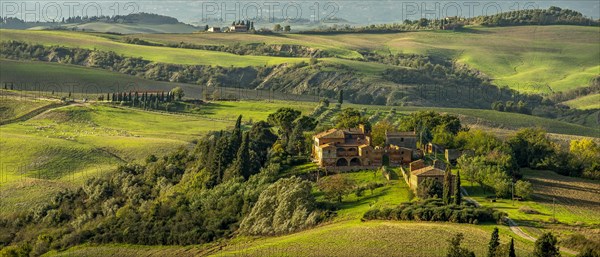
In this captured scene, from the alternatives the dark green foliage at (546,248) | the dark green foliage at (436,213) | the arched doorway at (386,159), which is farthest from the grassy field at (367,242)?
the arched doorway at (386,159)

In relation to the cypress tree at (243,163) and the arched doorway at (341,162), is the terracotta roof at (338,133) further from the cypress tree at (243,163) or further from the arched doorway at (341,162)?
the cypress tree at (243,163)

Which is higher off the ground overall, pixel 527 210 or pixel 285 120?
pixel 285 120

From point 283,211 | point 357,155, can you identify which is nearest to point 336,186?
point 283,211

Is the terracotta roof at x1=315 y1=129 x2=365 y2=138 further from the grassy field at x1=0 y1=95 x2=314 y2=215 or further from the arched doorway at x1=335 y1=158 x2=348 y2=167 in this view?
the grassy field at x1=0 y1=95 x2=314 y2=215

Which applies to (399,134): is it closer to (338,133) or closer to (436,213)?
(338,133)

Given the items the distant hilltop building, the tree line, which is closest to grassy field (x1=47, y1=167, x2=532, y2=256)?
the tree line

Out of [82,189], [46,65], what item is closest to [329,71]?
[46,65]
